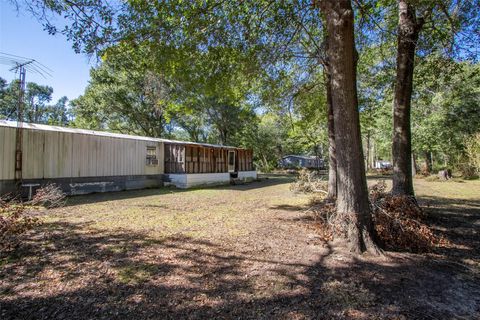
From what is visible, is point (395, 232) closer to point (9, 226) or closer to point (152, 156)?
point (9, 226)

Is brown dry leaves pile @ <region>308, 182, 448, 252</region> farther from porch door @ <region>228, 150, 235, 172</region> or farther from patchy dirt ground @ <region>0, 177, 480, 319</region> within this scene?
porch door @ <region>228, 150, 235, 172</region>

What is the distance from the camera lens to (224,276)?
341 cm

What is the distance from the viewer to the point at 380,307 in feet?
8.88

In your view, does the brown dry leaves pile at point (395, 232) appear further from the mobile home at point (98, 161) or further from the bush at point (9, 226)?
the mobile home at point (98, 161)

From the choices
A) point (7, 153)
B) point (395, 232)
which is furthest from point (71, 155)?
point (395, 232)

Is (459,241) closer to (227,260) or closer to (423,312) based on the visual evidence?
(423,312)

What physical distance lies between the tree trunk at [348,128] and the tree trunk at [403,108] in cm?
315

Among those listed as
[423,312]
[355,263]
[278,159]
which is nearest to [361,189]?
[355,263]

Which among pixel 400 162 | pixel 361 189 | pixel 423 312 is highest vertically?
pixel 400 162

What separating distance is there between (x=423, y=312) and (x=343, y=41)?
3711mm

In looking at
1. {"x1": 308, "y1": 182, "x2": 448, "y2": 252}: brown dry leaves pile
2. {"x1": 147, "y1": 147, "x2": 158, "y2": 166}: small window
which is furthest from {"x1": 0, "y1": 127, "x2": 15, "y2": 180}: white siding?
{"x1": 308, "y1": 182, "x2": 448, "y2": 252}: brown dry leaves pile

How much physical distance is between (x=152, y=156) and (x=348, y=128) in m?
12.6

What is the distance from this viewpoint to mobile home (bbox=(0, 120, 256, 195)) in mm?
9422

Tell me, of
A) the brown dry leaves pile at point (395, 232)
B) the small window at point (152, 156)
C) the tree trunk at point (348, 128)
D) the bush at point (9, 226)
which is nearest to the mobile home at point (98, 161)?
the small window at point (152, 156)
